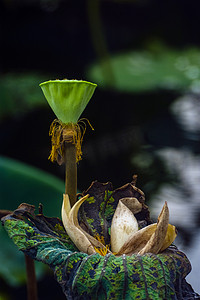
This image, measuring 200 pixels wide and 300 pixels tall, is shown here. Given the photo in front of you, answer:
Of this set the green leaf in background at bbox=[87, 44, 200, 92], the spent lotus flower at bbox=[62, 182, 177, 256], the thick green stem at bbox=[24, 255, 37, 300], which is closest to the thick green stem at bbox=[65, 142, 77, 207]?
the spent lotus flower at bbox=[62, 182, 177, 256]

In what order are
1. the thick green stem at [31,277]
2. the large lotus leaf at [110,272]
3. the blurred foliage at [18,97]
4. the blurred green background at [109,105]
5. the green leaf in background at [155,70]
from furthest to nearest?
the green leaf in background at [155,70], the blurred foliage at [18,97], the blurred green background at [109,105], the thick green stem at [31,277], the large lotus leaf at [110,272]

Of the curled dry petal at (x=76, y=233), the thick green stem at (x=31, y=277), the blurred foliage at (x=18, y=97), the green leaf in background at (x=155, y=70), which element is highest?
the green leaf in background at (x=155, y=70)

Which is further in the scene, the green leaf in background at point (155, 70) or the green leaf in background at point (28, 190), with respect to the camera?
the green leaf in background at point (155, 70)

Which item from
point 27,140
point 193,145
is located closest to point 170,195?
point 193,145

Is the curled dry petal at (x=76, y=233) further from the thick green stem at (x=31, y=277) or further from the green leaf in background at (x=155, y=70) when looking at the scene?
the green leaf in background at (x=155, y=70)

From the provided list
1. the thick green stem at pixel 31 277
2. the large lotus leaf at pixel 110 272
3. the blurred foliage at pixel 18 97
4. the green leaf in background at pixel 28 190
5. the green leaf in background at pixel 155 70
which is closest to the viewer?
the large lotus leaf at pixel 110 272

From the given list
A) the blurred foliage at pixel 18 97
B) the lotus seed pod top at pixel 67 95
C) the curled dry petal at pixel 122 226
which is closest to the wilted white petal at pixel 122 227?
the curled dry petal at pixel 122 226

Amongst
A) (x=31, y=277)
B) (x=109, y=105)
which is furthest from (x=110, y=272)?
(x=109, y=105)
